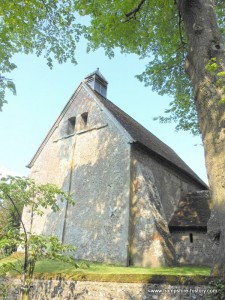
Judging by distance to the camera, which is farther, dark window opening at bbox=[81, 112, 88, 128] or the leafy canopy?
dark window opening at bbox=[81, 112, 88, 128]

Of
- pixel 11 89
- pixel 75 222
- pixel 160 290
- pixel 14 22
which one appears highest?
pixel 14 22

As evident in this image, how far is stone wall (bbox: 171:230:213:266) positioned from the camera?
12.5 metres

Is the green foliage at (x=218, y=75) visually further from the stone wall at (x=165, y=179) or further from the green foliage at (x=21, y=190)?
the stone wall at (x=165, y=179)

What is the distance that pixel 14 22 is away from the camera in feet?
29.6

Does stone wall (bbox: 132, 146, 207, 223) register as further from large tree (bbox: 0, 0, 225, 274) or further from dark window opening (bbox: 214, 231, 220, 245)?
dark window opening (bbox: 214, 231, 220, 245)

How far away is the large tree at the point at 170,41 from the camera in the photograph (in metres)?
5.59

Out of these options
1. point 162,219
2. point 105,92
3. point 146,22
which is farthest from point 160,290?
point 105,92

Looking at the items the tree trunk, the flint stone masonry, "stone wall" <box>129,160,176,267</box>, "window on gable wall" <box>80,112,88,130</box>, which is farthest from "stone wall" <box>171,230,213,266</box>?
"window on gable wall" <box>80,112,88,130</box>

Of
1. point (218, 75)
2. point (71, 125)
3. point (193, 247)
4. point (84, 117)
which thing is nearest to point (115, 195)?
point (193, 247)

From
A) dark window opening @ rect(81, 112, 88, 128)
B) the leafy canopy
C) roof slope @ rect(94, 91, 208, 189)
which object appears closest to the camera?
the leafy canopy

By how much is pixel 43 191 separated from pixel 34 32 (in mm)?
7977

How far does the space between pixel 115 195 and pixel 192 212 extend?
189 inches

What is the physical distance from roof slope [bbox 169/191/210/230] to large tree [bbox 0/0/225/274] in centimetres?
437

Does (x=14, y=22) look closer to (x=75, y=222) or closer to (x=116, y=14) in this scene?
(x=116, y=14)
